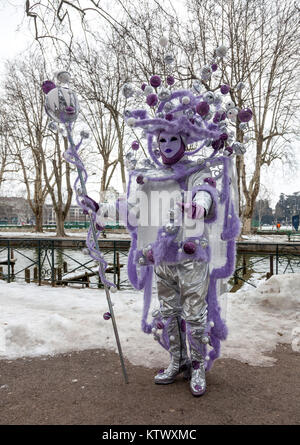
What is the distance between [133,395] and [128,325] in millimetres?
1451

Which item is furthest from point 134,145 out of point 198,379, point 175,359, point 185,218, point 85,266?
point 85,266

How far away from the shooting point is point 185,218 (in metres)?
2.21

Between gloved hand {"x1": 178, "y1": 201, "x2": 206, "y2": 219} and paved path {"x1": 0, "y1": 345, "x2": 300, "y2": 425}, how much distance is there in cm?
120

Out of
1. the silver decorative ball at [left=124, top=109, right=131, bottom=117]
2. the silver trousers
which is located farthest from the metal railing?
the silver decorative ball at [left=124, top=109, right=131, bottom=117]

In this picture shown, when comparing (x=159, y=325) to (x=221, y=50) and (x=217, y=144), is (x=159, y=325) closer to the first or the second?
(x=217, y=144)

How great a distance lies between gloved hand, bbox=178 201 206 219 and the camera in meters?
1.99

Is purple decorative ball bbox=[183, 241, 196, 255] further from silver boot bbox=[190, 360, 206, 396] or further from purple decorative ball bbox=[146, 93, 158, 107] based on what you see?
purple decorative ball bbox=[146, 93, 158, 107]

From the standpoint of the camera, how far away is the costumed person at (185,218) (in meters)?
2.29

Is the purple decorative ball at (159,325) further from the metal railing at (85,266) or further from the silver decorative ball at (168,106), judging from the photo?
the silver decorative ball at (168,106)

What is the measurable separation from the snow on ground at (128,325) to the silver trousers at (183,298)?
0.38 meters

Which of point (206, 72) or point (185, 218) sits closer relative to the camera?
point (185, 218)

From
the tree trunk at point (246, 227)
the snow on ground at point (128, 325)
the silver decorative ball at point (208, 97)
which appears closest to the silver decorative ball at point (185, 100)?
the silver decorative ball at point (208, 97)
